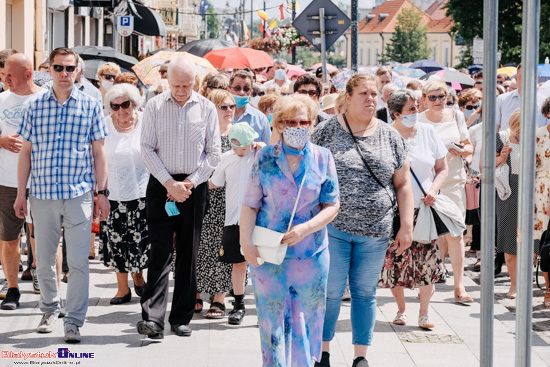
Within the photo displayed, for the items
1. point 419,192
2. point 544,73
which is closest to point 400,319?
point 419,192

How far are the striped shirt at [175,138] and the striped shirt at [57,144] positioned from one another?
473 mm

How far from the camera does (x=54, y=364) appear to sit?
22.0 feet

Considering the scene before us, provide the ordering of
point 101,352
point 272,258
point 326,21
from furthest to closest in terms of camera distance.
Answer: point 326,21
point 101,352
point 272,258

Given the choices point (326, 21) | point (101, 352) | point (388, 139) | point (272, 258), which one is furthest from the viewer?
point (326, 21)

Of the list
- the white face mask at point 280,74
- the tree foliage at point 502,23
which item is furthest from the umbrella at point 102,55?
the tree foliage at point 502,23

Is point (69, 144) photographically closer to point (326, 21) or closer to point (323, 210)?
point (323, 210)

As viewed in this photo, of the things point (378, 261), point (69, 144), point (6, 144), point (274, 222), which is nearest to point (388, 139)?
point (378, 261)

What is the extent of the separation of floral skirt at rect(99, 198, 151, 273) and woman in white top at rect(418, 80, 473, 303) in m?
2.87

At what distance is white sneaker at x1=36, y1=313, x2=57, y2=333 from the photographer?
7.46 meters

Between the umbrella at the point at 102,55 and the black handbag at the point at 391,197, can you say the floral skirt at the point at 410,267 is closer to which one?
the black handbag at the point at 391,197

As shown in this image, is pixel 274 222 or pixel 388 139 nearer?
pixel 274 222

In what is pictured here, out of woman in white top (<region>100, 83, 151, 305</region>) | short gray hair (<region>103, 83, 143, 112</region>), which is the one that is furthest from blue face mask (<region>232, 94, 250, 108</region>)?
short gray hair (<region>103, 83, 143, 112</region>)

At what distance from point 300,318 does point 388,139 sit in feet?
4.92

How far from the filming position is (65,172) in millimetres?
7203
